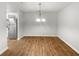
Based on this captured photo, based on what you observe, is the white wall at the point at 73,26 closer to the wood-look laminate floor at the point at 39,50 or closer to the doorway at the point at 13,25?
the wood-look laminate floor at the point at 39,50

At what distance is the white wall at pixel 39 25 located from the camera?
1117cm

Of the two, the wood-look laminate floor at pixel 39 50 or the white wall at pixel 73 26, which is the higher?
the white wall at pixel 73 26

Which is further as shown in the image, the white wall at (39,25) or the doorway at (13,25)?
the white wall at (39,25)

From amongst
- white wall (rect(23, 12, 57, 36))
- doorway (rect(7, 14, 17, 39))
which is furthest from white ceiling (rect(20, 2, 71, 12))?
white wall (rect(23, 12, 57, 36))

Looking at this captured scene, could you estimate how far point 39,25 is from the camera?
1127cm

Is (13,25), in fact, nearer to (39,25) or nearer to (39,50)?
(39,25)

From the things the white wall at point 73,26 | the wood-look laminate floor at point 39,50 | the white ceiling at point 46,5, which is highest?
the white ceiling at point 46,5

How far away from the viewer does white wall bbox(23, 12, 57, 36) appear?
1117 cm

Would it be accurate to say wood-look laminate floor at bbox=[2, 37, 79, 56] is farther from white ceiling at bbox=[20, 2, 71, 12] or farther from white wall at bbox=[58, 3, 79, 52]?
white ceiling at bbox=[20, 2, 71, 12]

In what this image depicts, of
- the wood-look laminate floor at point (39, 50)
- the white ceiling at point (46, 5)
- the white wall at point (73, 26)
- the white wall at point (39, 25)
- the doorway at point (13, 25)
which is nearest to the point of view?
the wood-look laminate floor at point (39, 50)

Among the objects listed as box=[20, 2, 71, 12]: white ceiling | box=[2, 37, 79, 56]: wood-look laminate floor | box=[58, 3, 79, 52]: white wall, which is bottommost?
box=[2, 37, 79, 56]: wood-look laminate floor

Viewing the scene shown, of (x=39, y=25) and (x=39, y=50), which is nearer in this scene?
(x=39, y=50)

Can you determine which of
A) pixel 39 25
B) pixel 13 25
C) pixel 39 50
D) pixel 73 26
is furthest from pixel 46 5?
pixel 39 25

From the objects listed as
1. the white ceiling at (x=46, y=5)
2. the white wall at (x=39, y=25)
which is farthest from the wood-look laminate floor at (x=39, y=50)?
the white wall at (x=39, y=25)
